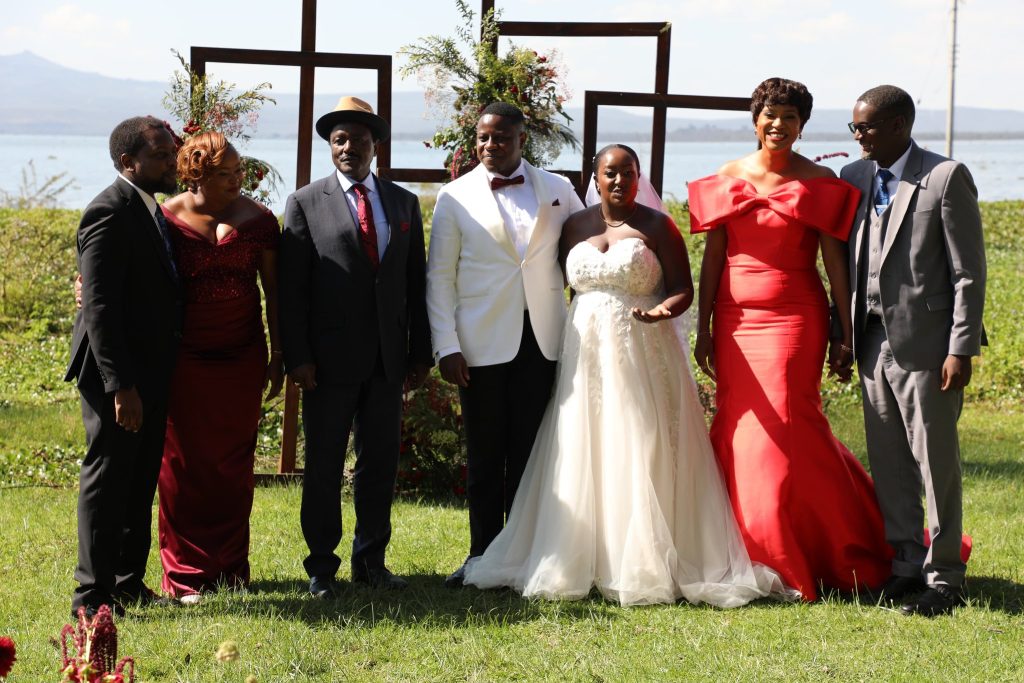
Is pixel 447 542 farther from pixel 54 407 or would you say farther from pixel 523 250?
pixel 54 407

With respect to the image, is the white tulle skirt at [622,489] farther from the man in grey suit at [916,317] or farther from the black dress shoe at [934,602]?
the man in grey suit at [916,317]

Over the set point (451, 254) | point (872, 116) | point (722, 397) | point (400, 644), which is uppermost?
point (872, 116)

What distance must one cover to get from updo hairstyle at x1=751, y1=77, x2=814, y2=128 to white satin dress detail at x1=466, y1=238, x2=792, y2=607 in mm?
883

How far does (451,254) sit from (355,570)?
166cm

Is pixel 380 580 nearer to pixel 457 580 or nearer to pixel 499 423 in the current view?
pixel 457 580

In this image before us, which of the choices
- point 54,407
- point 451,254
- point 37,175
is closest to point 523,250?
point 451,254

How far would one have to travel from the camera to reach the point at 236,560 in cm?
573

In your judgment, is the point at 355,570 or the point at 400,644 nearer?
the point at 400,644

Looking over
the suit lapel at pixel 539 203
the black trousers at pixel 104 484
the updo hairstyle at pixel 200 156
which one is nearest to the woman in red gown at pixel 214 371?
the updo hairstyle at pixel 200 156

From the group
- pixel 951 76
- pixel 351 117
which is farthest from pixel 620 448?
pixel 951 76

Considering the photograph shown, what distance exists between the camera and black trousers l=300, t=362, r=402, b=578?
5.59 metres

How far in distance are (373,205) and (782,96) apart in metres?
2.02

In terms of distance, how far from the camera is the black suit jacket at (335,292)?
18.0 feet

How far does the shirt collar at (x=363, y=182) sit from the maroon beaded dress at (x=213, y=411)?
0.38 metres
